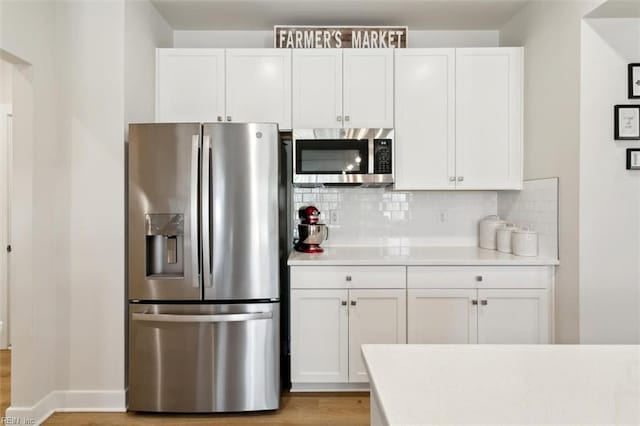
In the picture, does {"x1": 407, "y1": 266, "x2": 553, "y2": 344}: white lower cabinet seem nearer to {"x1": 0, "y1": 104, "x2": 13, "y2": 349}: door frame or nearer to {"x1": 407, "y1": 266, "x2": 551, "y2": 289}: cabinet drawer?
{"x1": 407, "y1": 266, "x2": 551, "y2": 289}: cabinet drawer

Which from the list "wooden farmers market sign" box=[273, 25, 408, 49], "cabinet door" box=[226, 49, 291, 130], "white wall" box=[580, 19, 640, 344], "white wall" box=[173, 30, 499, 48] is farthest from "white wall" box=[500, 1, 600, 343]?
"cabinet door" box=[226, 49, 291, 130]

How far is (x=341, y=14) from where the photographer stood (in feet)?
9.12

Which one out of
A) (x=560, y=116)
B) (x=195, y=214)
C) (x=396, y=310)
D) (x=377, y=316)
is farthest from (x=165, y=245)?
(x=560, y=116)

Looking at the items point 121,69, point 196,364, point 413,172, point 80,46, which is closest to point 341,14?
point 413,172

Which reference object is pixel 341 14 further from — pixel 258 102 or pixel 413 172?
pixel 413 172

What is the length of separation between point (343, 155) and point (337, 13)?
1.09 m

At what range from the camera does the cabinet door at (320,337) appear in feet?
7.96

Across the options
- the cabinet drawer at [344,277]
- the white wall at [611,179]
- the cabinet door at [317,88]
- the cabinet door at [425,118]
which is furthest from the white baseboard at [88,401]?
the white wall at [611,179]

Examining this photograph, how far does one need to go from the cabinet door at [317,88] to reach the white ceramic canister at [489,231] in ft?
4.61

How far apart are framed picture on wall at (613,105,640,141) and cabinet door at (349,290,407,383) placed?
1530 millimetres

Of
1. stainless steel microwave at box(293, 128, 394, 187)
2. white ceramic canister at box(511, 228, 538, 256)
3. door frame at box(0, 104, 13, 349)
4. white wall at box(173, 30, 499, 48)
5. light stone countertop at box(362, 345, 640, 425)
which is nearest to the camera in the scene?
light stone countertop at box(362, 345, 640, 425)

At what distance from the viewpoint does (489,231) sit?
9.53 feet

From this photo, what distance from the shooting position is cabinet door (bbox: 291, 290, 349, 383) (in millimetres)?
2426

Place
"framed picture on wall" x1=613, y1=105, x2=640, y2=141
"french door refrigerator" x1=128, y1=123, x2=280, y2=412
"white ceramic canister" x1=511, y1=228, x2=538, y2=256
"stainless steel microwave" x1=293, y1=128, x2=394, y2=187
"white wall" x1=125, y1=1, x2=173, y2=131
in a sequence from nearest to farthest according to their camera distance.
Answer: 1. "framed picture on wall" x1=613, y1=105, x2=640, y2=141
2. "french door refrigerator" x1=128, y1=123, x2=280, y2=412
3. "white wall" x1=125, y1=1, x2=173, y2=131
4. "white ceramic canister" x1=511, y1=228, x2=538, y2=256
5. "stainless steel microwave" x1=293, y1=128, x2=394, y2=187
